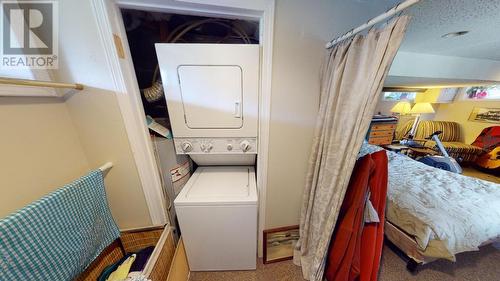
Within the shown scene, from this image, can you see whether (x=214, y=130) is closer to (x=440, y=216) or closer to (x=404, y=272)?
(x=440, y=216)

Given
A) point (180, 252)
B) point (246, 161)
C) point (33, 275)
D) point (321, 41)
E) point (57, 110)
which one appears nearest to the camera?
point (33, 275)

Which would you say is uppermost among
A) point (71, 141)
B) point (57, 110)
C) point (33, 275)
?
point (57, 110)

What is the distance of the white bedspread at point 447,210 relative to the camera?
3.86 ft

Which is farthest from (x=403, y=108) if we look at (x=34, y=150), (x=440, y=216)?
(x=34, y=150)

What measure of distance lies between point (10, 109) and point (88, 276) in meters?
1.02

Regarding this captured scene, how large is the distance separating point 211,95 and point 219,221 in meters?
0.89

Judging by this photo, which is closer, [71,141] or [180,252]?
[71,141]

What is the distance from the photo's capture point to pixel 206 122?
1105mm

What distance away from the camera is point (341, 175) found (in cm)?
90

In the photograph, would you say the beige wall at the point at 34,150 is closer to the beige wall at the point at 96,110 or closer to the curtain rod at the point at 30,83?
the beige wall at the point at 96,110

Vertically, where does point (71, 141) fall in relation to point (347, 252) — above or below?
above

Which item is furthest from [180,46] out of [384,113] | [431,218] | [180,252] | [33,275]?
[384,113]

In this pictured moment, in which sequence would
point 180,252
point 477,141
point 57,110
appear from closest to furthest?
point 57,110
point 180,252
point 477,141

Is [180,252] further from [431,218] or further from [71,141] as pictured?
[431,218]
